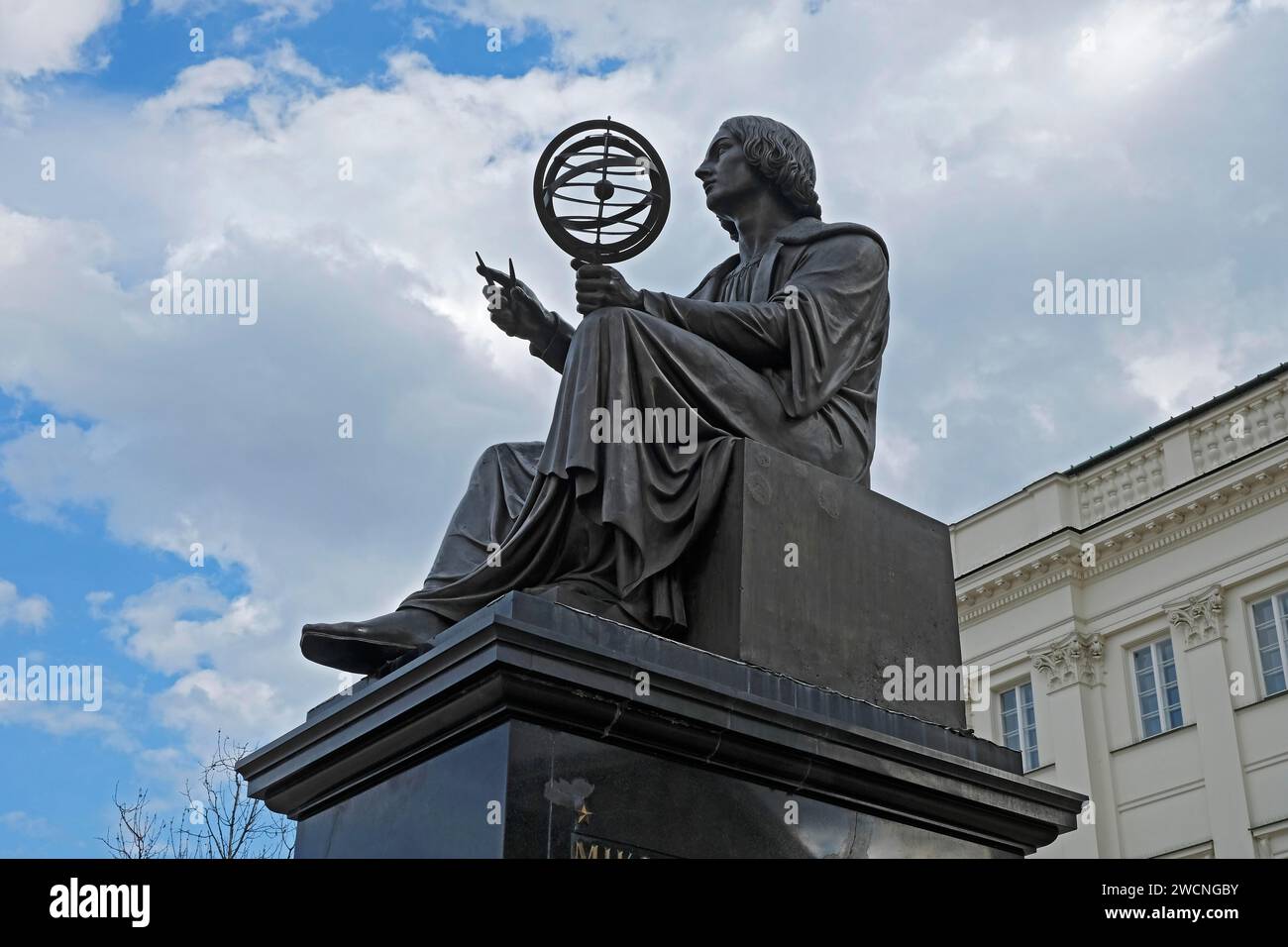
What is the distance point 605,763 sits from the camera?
13.2 feet

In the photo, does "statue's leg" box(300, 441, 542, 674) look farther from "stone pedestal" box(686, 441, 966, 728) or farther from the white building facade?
the white building facade

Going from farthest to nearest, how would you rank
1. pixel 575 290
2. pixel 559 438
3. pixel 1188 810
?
pixel 1188 810
pixel 575 290
pixel 559 438

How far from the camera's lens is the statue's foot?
14.8ft

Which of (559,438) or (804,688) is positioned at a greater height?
(559,438)

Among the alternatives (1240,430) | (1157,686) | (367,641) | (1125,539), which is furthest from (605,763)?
(1125,539)

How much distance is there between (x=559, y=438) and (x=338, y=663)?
952 mm

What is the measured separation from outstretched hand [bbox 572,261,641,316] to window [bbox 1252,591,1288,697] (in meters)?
21.4

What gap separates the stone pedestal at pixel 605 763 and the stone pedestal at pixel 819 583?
0.17m

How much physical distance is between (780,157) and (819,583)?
2.03 m

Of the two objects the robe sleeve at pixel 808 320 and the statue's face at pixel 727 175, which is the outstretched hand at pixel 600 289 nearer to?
the robe sleeve at pixel 808 320
